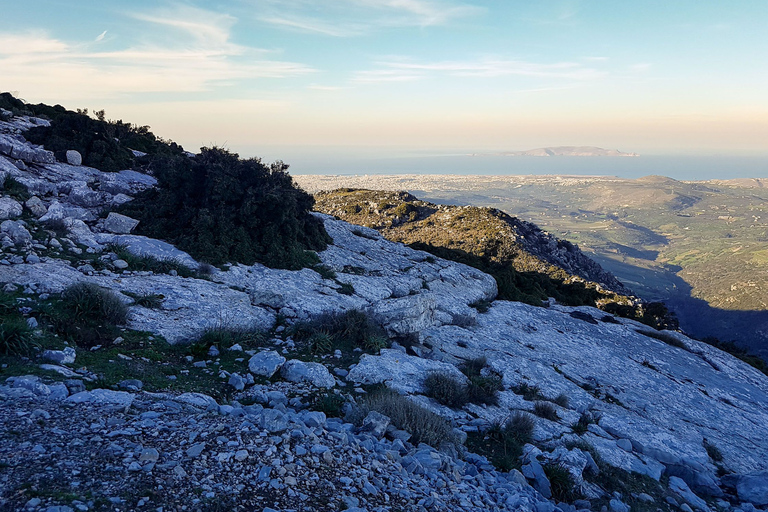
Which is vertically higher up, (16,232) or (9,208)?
(9,208)

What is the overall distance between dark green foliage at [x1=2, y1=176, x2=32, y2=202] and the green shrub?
8.59m

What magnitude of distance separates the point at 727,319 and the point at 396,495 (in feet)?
390

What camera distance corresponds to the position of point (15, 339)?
288 inches

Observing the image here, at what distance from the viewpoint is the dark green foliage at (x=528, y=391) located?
453 inches

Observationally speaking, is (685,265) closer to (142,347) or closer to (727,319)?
(727,319)

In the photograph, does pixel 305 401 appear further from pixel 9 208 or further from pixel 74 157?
pixel 74 157

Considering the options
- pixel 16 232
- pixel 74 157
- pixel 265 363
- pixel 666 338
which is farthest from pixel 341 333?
pixel 666 338

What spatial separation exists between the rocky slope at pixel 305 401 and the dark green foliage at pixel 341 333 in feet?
0.83

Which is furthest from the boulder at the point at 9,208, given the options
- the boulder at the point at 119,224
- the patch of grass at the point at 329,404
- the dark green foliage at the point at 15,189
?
the patch of grass at the point at 329,404

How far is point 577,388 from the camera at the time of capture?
529 inches

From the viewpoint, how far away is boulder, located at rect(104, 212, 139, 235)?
14.4 metres

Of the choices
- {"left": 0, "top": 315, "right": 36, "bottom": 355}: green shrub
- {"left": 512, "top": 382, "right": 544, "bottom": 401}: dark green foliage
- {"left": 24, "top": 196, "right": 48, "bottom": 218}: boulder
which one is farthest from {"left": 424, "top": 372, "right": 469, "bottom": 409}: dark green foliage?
{"left": 24, "top": 196, "right": 48, "bottom": 218}: boulder

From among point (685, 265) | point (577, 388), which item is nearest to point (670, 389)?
point (577, 388)

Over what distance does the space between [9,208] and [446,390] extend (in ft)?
46.3
